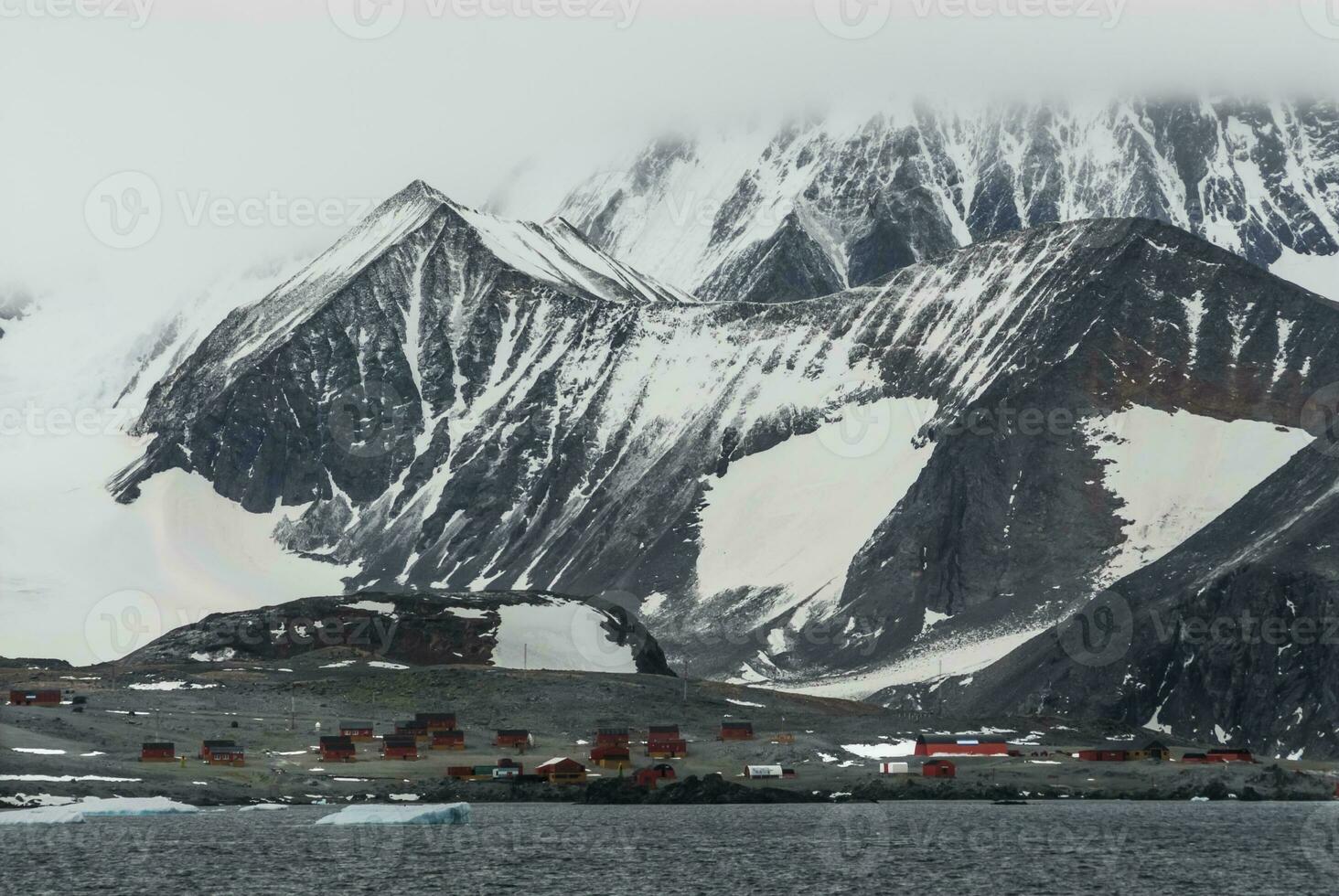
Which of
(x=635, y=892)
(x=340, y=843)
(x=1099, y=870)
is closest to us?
(x=635, y=892)

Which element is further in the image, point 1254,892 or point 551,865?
point 551,865

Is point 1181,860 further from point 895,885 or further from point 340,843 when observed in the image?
point 340,843

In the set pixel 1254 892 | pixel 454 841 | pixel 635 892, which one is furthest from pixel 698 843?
pixel 1254 892

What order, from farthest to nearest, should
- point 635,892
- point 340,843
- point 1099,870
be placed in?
point 340,843, point 1099,870, point 635,892

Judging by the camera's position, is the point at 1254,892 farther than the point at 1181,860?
No

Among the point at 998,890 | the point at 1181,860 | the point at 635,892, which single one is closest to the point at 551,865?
the point at 635,892

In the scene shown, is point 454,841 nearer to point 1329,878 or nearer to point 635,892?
point 635,892

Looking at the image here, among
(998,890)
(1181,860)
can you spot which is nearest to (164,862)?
(998,890)

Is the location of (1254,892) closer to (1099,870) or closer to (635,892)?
(1099,870)
